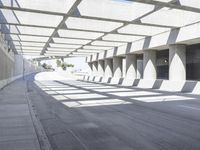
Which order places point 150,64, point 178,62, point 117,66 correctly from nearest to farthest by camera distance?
point 178,62 < point 150,64 < point 117,66

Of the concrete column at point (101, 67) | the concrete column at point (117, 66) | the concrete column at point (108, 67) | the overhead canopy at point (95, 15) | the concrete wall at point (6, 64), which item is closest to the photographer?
the overhead canopy at point (95, 15)

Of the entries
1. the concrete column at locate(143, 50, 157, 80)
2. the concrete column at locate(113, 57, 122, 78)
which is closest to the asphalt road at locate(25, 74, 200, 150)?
the concrete column at locate(143, 50, 157, 80)

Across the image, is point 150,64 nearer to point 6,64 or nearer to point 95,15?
point 95,15

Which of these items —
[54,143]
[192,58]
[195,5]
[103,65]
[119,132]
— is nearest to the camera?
[54,143]

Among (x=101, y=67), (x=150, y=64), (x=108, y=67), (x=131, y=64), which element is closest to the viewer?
(x=150, y=64)

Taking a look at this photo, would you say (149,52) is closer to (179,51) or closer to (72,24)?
(179,51)

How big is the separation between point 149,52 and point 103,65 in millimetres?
20336

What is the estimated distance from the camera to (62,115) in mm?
10570

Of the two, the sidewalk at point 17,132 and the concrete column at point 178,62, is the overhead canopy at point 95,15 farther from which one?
the sidewalk at point 17,132

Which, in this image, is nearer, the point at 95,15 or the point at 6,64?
the point at 95,15

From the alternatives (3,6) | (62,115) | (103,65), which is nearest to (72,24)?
(3,6)

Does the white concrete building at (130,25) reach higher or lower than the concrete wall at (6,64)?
higher

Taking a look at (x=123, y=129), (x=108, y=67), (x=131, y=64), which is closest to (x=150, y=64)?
(x=131, y=64)

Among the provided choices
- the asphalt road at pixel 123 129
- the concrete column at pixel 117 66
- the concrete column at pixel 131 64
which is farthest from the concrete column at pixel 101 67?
the asphalt road at pixel 123 129
